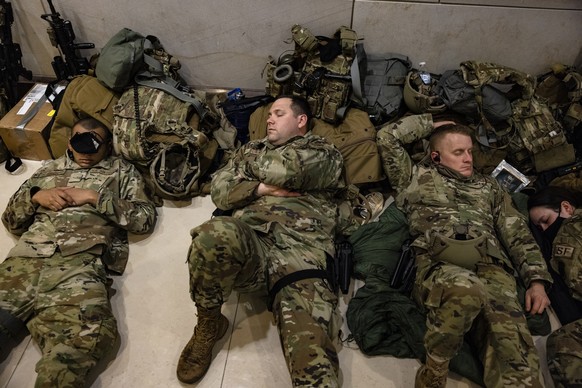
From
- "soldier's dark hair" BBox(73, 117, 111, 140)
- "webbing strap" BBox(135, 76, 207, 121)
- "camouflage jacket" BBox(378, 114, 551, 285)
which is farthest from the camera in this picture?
"webbing strap" BBox(135, 76, 207, 121)

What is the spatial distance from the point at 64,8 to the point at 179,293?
2.29m

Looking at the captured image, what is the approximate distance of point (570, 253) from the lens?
2.38m

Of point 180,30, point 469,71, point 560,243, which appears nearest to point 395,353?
point 560,243

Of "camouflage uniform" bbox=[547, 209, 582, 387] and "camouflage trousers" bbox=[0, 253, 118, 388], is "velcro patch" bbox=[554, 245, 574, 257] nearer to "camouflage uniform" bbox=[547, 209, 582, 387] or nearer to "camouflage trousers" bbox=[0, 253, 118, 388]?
"camouflage uniform" bbox=[547, 209, 582, 387]

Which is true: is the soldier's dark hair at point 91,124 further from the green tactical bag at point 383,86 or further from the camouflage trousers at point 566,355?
the camouflage trousers at point 566,355

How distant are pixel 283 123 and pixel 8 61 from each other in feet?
7.09

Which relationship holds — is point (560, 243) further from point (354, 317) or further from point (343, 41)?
point (343, 41)

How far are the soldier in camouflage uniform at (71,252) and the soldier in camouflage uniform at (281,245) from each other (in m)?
0.47

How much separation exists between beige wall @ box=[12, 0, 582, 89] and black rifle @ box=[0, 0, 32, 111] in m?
0.18

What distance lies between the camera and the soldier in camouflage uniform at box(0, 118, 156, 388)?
200cm

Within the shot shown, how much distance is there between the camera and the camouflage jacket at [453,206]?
2.35 metres

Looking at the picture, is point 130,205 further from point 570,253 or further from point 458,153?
point 570,253

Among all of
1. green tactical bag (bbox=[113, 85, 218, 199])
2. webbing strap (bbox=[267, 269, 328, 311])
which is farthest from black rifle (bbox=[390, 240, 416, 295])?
A: green tactical bag (bbox=[113, 85, 218, 199])

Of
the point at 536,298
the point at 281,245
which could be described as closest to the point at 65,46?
the point at 281,245
